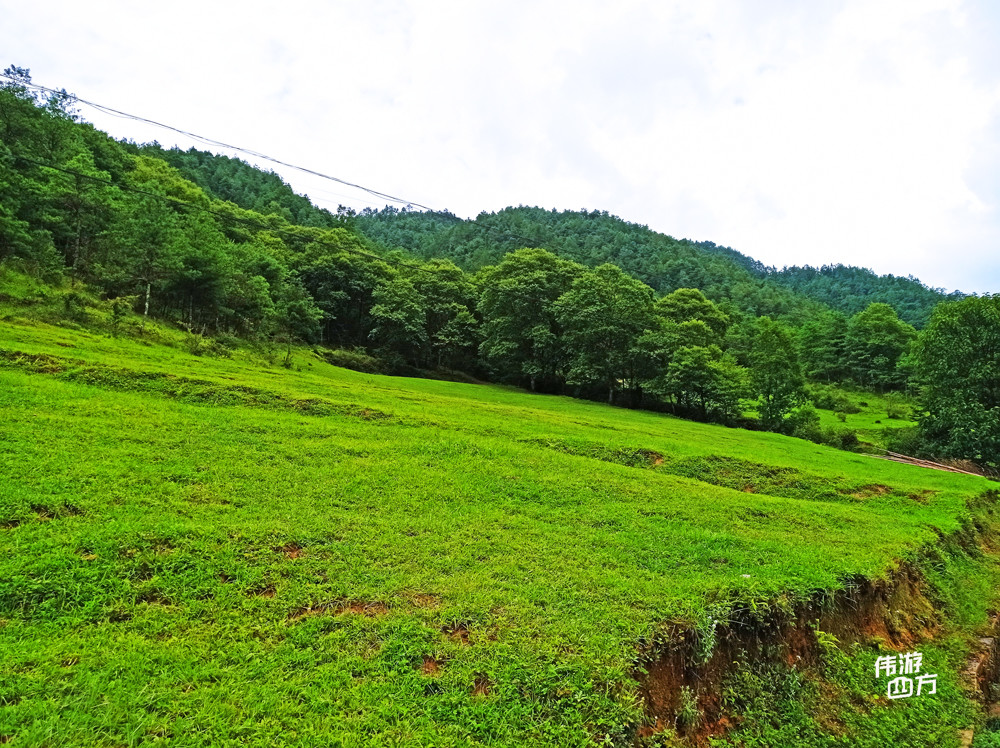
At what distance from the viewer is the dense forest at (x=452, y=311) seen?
3550 centimetres

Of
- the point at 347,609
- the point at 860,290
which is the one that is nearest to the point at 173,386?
the point at 347,609

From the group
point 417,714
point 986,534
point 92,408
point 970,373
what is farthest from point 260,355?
point 970,373

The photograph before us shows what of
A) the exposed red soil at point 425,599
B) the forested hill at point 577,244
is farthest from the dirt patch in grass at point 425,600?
the forested hill at point 577,244

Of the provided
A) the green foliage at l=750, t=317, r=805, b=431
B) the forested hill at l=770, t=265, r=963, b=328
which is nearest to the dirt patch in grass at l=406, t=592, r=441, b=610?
the green foliage at l=750, t=317, r=805, b=431

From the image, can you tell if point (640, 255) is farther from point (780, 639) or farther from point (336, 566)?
point (336, 566)

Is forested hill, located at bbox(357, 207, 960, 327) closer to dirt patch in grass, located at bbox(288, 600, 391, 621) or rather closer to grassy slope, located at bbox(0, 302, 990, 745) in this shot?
grassy slope, located at bbox(0, 302, 990, 745)

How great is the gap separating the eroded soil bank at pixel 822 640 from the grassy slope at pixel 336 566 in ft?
1.19

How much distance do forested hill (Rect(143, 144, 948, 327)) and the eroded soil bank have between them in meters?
72.5

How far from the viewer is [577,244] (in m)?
119

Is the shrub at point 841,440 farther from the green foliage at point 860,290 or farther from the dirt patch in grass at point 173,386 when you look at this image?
the green foliage at point 860,290

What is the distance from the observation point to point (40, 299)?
2695 cm

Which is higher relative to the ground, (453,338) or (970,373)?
(970,373)

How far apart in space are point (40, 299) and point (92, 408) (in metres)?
19.5

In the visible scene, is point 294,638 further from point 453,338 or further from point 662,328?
point 453,338
